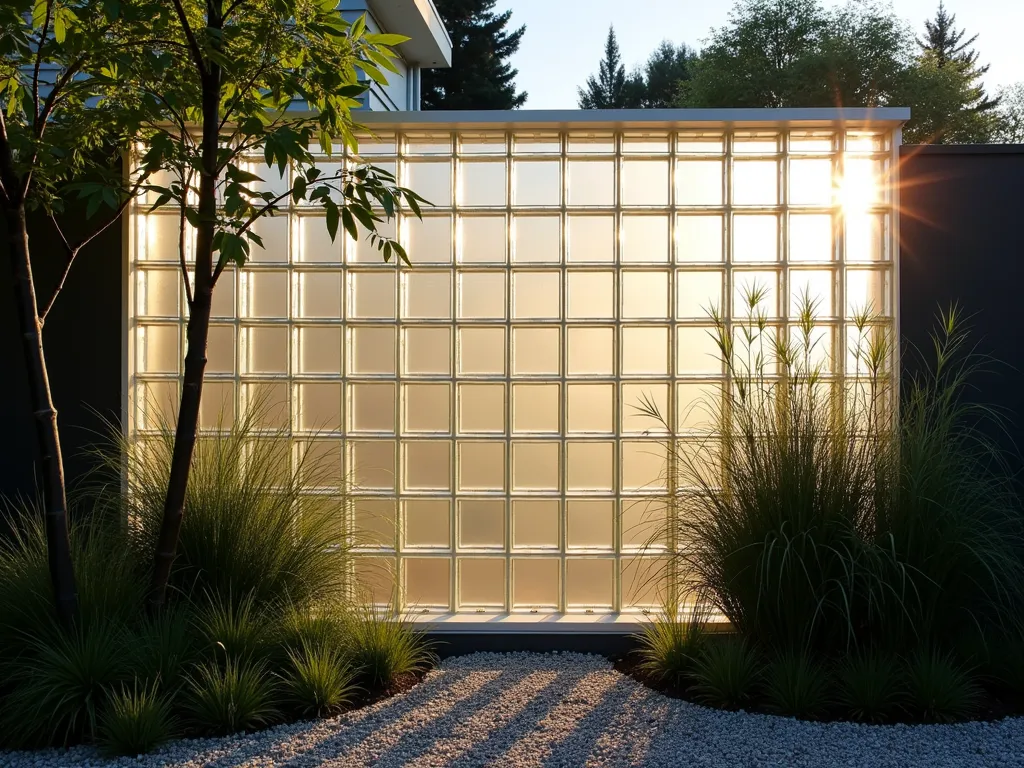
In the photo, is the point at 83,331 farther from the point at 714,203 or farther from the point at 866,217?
the point at 866,217

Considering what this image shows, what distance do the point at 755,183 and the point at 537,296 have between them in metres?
1.24

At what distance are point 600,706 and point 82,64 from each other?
3135mm

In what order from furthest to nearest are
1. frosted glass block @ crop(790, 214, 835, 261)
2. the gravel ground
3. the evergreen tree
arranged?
the evergreen tree < frosted glass block @ crop(790, 214, 835, 261) < the gravel ground

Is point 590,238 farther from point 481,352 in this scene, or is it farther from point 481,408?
point 481,408

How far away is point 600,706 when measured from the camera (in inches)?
130

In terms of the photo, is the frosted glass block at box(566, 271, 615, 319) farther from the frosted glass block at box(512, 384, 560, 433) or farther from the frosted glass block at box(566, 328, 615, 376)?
the frosted glass block at box(512, 384, 560, 433)

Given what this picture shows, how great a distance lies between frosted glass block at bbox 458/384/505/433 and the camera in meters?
4.36

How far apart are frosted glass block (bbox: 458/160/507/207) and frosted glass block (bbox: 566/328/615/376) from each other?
2.57 feet

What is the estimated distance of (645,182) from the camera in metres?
4.34

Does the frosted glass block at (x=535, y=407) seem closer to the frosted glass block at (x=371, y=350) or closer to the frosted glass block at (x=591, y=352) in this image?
the frosted glass block at (x=591, y=352)

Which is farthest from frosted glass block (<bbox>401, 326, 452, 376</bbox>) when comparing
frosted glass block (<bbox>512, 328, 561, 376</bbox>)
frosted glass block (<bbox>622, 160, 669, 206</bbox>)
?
frosted glass block (<bbox>622, 160, 669, 206</bbox>)

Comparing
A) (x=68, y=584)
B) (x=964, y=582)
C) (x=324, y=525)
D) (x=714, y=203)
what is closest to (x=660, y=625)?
(x=964, y=582)

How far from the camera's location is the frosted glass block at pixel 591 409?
4328 mm

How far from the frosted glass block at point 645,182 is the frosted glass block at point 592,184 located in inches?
2.8
